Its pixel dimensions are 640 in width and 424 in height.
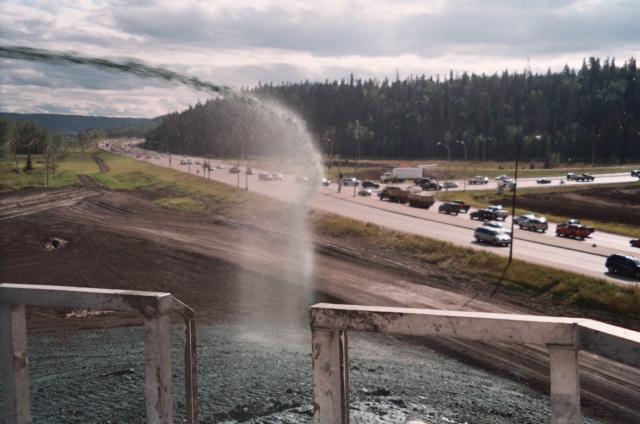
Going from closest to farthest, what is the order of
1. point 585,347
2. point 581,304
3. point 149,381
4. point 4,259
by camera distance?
point 585,347
point 149,381
point 581,304
point 4,259

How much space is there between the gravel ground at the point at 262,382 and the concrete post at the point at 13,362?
47.3 ft

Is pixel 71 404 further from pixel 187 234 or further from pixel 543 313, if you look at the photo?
pixel 187 234

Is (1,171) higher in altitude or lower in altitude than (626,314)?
higher

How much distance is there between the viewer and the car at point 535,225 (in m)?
72.3

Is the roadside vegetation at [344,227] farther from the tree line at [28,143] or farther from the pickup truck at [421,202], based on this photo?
the pickup truck at [421,202]

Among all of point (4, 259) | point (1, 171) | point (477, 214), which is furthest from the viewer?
point (1, 171)

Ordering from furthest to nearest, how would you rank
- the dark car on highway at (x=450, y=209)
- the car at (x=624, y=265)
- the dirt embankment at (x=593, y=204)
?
the dirt embankment at (x=593, y=204), the dark car on highway at (x=450, y=209), the car at (x=624, y=265)

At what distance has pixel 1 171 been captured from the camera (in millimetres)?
100438

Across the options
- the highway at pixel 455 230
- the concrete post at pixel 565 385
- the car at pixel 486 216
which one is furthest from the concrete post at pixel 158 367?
the car at pixel 486 216

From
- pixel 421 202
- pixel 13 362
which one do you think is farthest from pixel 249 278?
pixel 421 202

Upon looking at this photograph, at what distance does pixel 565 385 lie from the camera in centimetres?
593

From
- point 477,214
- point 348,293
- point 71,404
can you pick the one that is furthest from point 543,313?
point 477,214

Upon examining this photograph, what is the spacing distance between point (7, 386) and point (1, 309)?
0.98 metres

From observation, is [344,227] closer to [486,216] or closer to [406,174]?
[486,216]
